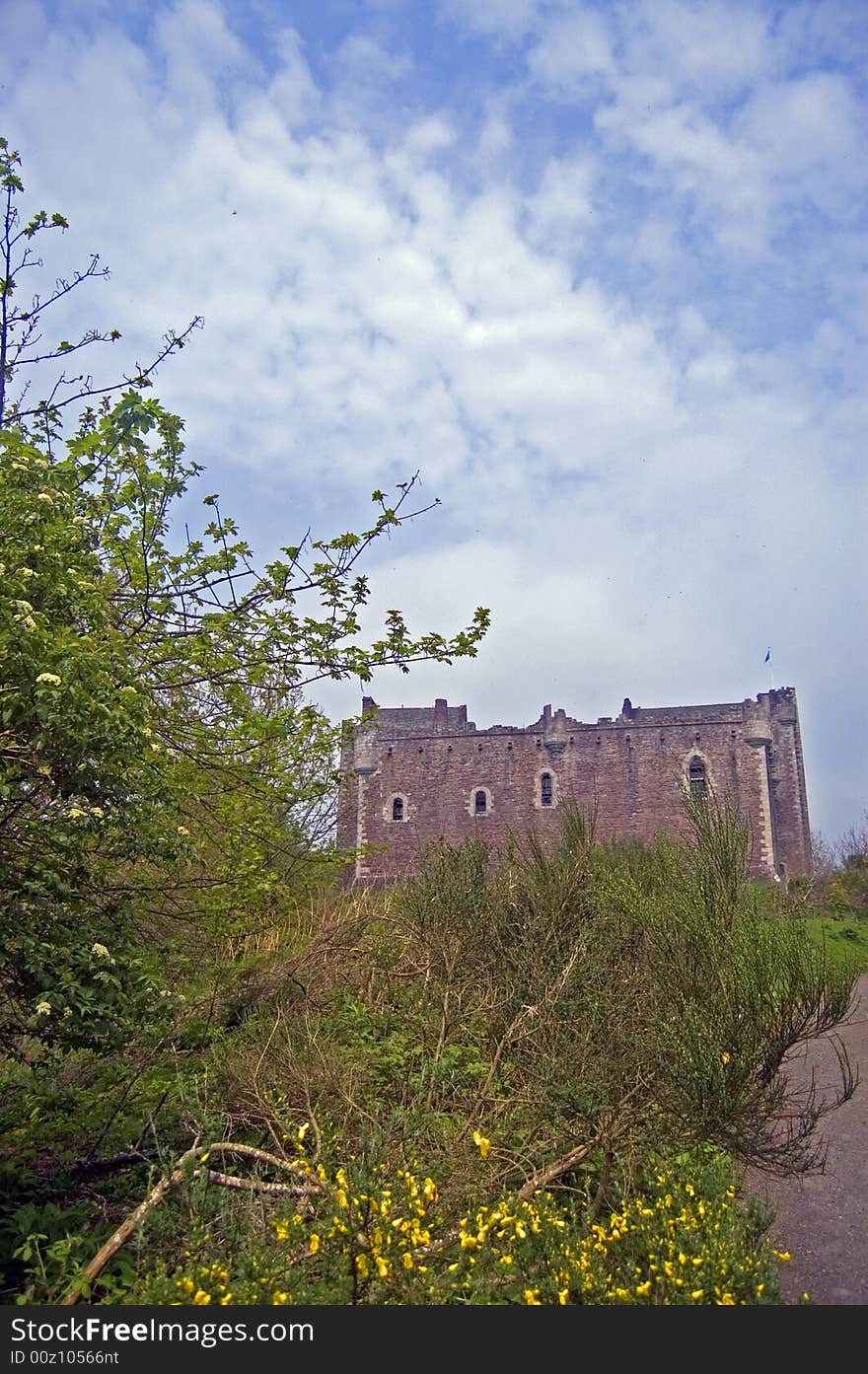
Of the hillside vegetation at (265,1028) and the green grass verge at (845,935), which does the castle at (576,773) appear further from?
the hillside vegetation at (265,1028)

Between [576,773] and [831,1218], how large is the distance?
1209 inches

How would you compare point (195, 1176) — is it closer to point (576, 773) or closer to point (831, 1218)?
point (831, 1218)

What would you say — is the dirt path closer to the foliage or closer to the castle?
the foliage

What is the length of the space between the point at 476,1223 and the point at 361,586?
3.96m

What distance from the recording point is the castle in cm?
3534

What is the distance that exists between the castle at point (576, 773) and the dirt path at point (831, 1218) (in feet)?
87.8

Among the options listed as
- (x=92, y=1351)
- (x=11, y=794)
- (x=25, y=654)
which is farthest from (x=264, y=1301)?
(x=25, y=654)

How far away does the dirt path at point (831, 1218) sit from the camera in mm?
5000

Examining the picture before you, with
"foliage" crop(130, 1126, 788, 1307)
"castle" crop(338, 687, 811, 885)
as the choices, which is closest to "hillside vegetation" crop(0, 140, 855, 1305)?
"foliage" crop(130, 1126, 788, 1307)

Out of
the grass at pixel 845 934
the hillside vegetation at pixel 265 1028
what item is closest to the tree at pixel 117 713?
the hillside vegetation at pixel 265 1028

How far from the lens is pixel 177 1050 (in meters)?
8.06

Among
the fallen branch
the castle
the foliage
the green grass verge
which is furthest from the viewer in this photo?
the castle

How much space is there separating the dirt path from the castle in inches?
1054

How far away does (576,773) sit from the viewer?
120ft
